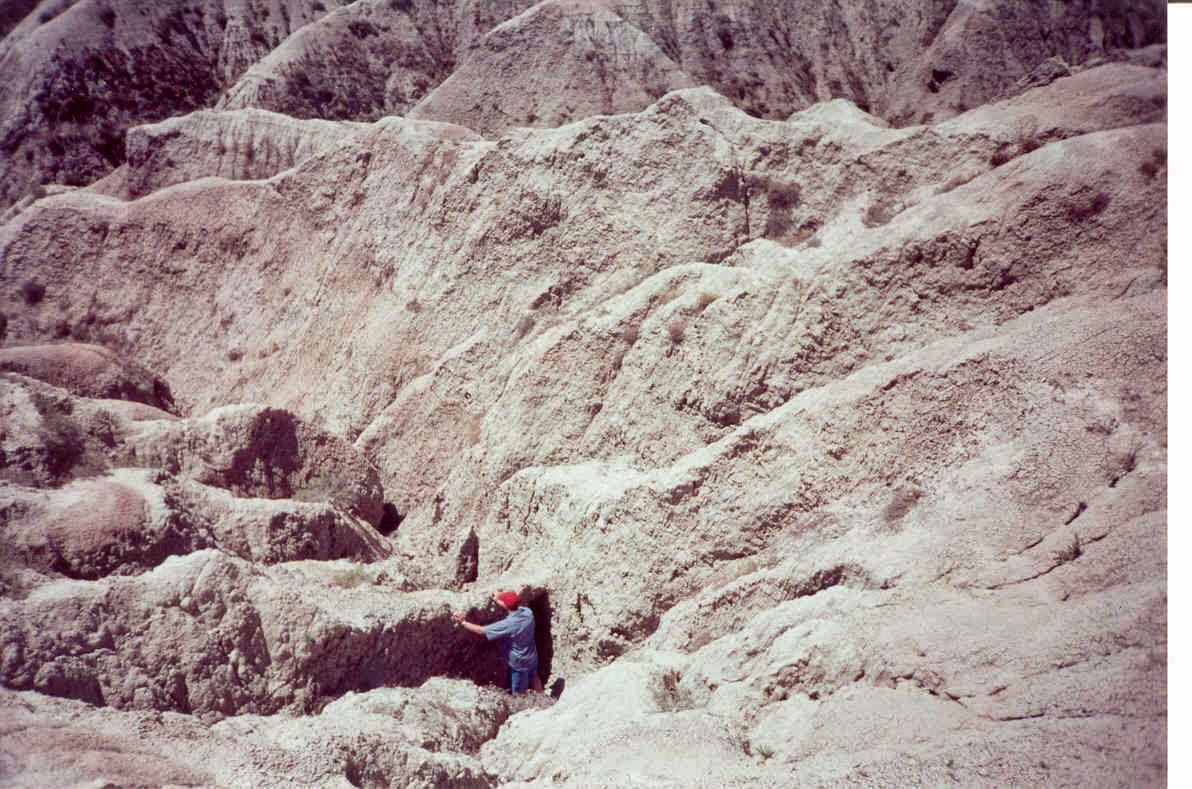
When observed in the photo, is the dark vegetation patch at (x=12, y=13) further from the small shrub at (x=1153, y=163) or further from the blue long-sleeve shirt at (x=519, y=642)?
the small shrub at (x=1153, y=163)

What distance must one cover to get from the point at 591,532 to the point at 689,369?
7.11ft

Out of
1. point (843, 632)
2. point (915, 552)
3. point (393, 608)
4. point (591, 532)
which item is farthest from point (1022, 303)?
point (393, 608)

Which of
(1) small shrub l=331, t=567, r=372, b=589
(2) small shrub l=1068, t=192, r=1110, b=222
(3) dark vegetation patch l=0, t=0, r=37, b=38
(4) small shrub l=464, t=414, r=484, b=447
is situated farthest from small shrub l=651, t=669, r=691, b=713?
(3) dark vegetation patch l=0, t=0, r=37, b=38

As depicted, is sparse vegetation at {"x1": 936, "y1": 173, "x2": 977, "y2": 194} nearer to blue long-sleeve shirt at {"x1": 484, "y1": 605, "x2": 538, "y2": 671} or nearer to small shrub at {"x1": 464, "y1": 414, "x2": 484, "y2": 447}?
small shrub at {"x1": 464, "y1": 414, "x2": 484, "y2": 447}

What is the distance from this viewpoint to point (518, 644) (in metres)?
8.25

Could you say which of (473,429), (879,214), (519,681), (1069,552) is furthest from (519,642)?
(879,214)

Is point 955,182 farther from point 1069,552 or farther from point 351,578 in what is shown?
point 351,578

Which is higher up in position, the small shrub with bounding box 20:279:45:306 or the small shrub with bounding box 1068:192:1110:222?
the small shrub with bounding box 20:279:45:306

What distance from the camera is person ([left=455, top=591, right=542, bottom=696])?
26.9 ft

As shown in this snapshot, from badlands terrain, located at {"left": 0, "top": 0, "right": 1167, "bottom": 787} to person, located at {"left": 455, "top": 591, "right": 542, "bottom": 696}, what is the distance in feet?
0.80

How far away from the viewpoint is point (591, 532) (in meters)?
8.55

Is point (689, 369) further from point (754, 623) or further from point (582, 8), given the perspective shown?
point (582, 8)

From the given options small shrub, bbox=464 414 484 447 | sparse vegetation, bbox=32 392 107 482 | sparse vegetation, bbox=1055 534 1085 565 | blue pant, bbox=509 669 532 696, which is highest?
sparse vegetation, bbox=32 392 107 482

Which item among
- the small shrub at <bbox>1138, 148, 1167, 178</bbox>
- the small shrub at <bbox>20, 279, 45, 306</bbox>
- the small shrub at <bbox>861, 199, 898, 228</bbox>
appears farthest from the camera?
the small shrub at <bbox>20, 279, 45, 306</bbox>
